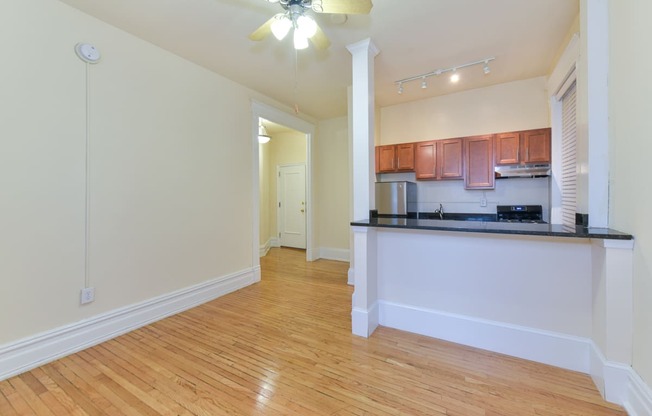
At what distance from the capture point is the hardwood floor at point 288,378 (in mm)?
1502

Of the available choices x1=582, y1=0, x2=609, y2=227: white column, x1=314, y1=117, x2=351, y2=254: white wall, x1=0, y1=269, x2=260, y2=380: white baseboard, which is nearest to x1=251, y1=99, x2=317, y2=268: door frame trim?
x1=314, y1=117, x2=351, y2=254: white wall

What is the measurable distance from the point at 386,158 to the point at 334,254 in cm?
211

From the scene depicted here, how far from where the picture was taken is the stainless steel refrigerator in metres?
3.94

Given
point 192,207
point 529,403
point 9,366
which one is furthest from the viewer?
point 192,207

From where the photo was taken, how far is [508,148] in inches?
137

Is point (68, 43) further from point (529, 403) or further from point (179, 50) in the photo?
point (529, 403)

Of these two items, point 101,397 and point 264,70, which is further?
point 264,70

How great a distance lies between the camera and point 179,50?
2.72 m

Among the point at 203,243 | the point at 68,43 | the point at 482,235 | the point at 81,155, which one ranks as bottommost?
the point at 203,243

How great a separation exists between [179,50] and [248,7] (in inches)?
42.9

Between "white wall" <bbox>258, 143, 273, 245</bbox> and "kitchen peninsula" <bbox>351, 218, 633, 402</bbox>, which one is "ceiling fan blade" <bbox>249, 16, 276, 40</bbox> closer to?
"kitchen peninsula" <bbox>351, 218, 633, 402</bbox>

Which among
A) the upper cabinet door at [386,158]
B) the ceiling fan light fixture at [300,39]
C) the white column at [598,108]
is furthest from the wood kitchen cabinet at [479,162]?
the ceiling fan light fixture at [300,39]

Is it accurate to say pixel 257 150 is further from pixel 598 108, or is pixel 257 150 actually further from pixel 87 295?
pixel 598 108

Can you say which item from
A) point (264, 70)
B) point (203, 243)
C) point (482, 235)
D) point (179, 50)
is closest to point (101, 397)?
point (203, 243)
